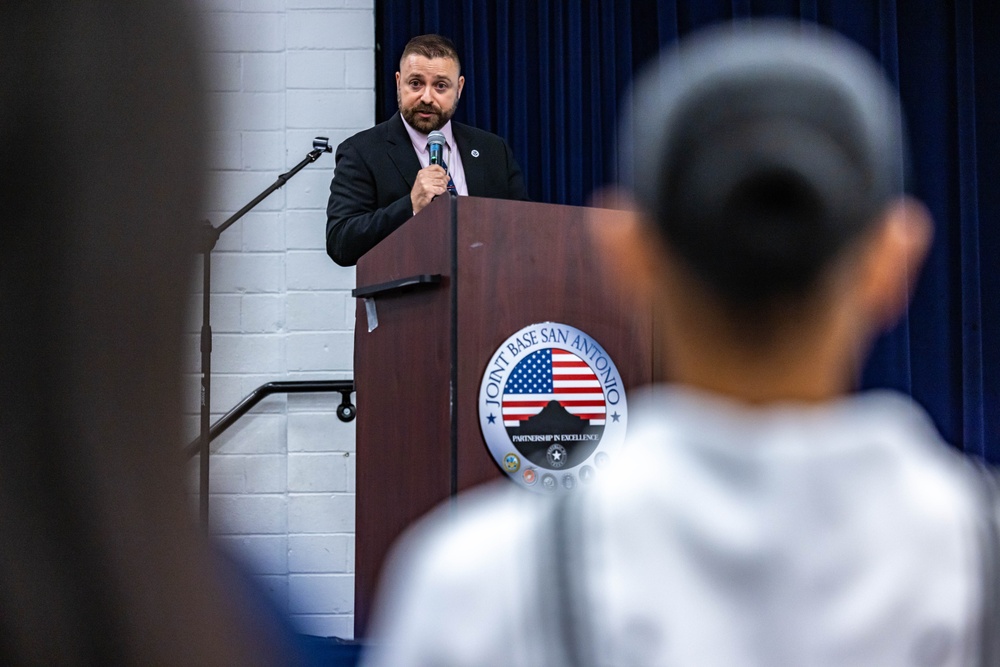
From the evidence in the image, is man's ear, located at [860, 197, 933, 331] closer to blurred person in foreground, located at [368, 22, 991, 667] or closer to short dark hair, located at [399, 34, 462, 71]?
blurred person in foreground, located at [368, 22, 991, 667]

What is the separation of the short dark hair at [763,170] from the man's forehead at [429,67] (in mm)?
2399

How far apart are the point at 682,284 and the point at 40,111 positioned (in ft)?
0.86

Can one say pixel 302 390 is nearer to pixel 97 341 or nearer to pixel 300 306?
pixel 300 306

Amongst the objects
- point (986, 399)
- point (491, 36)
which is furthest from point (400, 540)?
point (986, 399)

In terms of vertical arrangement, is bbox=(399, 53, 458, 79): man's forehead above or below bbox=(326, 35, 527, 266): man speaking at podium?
above

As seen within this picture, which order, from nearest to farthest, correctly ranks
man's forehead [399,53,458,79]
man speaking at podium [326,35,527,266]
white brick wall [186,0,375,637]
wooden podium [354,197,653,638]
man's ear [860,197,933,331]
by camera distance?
man's ear [860,197,933,331] < wooden podium [354,197,653,638] < man speaking at podium [326,35,527,266] < man's forehead [399,53,458,79] < white brick wall [186,0,375,637]

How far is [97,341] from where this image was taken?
0.32 metres

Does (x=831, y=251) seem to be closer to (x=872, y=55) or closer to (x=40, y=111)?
(x=40, y=111)

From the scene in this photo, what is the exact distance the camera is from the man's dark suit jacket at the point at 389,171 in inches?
102

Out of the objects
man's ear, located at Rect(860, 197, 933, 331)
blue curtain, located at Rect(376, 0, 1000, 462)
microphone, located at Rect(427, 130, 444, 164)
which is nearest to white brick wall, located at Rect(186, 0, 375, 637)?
blue curtain, located at Rect(376, 0, 1000, 462)

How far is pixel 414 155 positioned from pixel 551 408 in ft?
3.77

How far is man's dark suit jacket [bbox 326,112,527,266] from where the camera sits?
2586 mm

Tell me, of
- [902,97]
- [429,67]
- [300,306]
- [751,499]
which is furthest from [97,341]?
[902,97]

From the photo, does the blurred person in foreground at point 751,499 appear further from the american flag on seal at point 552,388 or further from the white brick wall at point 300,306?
the white brick wall at point 300,306
